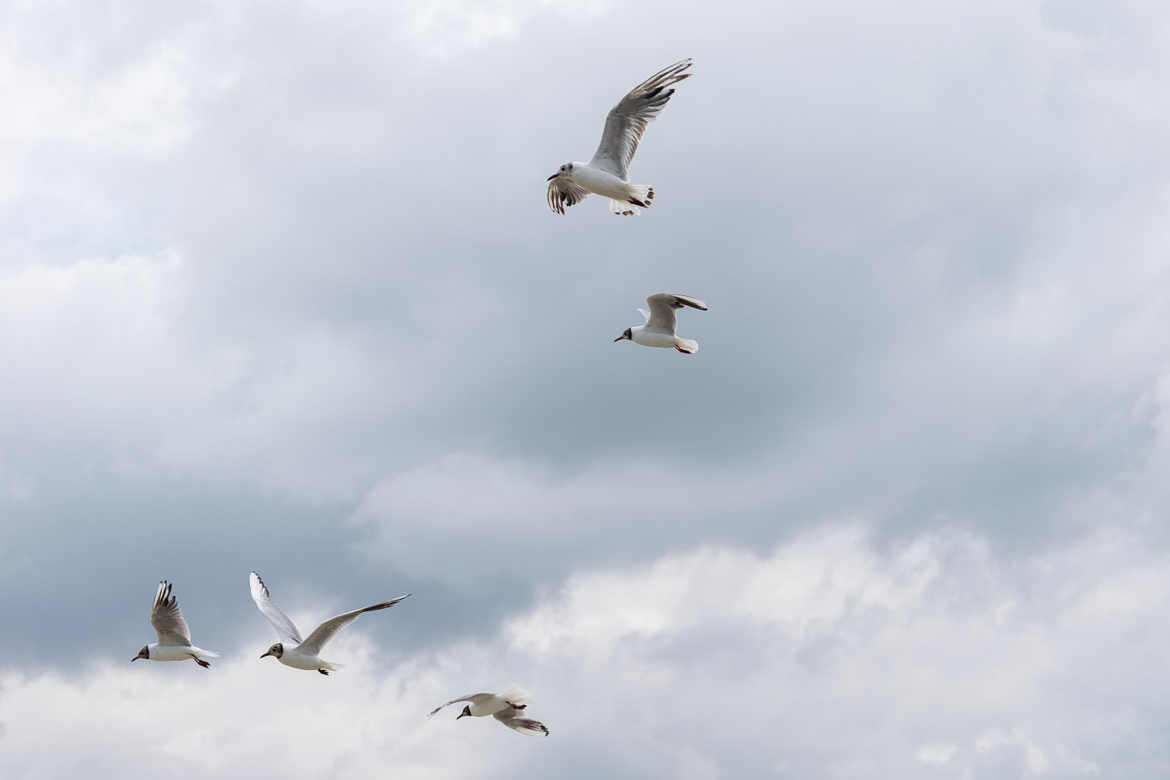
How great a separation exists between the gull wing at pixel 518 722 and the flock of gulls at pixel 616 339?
3cm

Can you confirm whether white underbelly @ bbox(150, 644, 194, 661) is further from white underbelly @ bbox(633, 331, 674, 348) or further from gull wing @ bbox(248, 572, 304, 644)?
white underbelly @ bbox(633, 331, 674, 348)

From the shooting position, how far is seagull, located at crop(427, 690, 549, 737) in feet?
132

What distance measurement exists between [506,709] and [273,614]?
11910mm

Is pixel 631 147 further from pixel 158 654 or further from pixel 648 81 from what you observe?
pixel 158 654

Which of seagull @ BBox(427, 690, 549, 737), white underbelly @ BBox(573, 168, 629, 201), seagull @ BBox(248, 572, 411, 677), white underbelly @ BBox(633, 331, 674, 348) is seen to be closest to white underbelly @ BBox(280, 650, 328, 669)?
seagull @ BBox(248, 572, 411, 677)

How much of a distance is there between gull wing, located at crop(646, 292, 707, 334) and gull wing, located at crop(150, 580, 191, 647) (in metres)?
17.4

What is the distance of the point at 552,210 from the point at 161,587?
56.2 feet

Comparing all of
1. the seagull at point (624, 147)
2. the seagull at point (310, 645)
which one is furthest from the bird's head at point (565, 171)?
the seagull at point (310, 645)

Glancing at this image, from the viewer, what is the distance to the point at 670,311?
50.1 metres

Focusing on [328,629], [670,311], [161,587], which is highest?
[670,311]

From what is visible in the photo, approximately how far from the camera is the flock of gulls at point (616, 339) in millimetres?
41531

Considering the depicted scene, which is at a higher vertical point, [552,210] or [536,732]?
[552,210]

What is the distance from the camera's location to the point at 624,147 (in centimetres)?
4716


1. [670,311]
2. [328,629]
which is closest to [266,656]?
[328,629]
